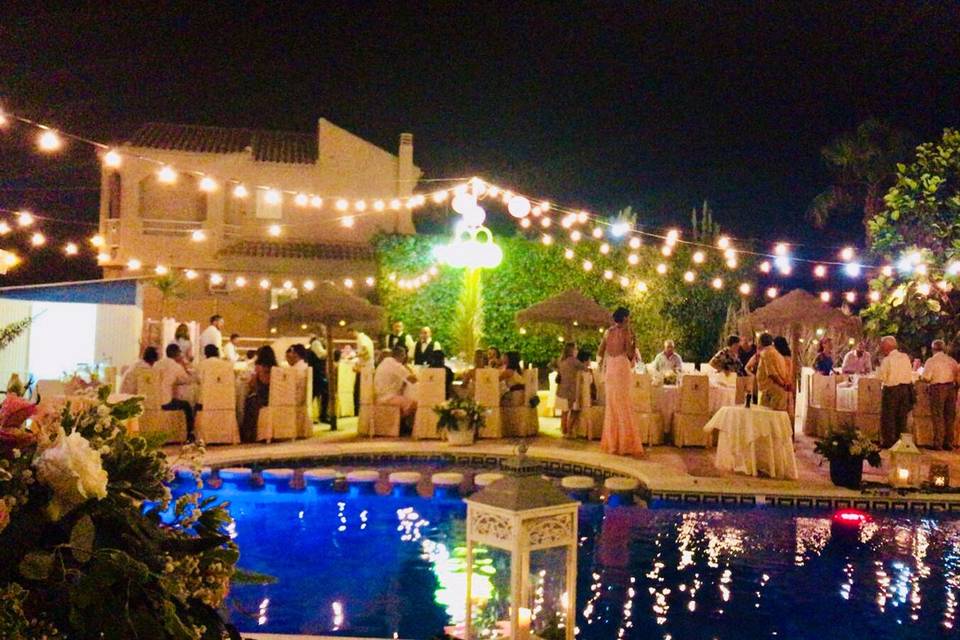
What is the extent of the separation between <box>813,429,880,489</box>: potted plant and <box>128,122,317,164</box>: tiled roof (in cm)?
1638

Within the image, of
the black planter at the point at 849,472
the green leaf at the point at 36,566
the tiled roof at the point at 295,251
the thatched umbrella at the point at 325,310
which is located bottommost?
the black planter at the point at 849,472

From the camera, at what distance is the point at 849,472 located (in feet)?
28.8

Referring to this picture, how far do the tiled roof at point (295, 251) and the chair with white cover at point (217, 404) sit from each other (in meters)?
11.1

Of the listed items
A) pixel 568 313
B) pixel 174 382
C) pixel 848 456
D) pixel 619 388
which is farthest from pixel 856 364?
pixel 174 382

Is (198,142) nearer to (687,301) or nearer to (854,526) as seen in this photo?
(687,301)

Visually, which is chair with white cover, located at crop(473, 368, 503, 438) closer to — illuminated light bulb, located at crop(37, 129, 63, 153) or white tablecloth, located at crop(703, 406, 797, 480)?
white tablecloth, located at crop(703, 406, 797, 480)

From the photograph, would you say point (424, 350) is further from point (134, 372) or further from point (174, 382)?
point (134, 372)

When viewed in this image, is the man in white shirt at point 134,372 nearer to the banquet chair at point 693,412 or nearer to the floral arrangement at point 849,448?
the banquet chair at point 693,412

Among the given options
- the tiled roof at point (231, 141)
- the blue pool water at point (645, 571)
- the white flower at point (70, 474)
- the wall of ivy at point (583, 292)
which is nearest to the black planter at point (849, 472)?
the blue pool water at point (645, 571)

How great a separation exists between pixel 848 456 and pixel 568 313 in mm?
4361

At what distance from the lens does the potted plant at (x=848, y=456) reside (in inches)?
344

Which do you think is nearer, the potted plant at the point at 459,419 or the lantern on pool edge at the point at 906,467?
the lantern on pool edge at the point at 906,467

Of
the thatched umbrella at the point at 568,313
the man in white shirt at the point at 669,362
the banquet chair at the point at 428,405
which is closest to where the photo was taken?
the banquet chair at the point at 428,405

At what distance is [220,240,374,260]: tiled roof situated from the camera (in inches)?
860
